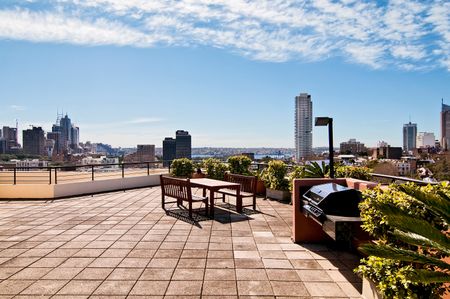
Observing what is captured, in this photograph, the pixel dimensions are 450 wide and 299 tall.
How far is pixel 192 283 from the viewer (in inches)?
148

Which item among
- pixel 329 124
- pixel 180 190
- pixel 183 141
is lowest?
pixel 180 190

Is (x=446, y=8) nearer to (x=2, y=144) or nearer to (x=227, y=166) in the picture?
(x=227, y=166)

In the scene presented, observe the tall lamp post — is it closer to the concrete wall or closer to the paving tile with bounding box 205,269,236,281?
the paving tile with bounding box 205,269,236,281

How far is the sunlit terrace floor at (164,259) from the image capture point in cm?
362

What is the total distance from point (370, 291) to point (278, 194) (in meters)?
6.47

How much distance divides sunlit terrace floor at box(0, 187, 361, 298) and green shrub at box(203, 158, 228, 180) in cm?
452

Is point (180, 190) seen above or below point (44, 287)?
above

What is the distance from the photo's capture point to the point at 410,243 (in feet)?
7.07

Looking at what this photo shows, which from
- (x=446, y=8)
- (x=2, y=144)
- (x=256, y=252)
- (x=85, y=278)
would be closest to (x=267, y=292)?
(x=256, y=252)

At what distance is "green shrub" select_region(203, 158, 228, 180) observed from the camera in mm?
12039

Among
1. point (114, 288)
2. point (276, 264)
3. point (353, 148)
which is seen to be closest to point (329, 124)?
point (276, 264)

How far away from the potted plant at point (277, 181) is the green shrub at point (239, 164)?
157cm

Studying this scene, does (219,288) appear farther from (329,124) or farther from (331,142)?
(329,124)

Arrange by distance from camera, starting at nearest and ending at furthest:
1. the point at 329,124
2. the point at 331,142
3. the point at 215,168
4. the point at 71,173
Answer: the point at 331,142, the point at 329,124, the point at 215,168, the point at 71,173
